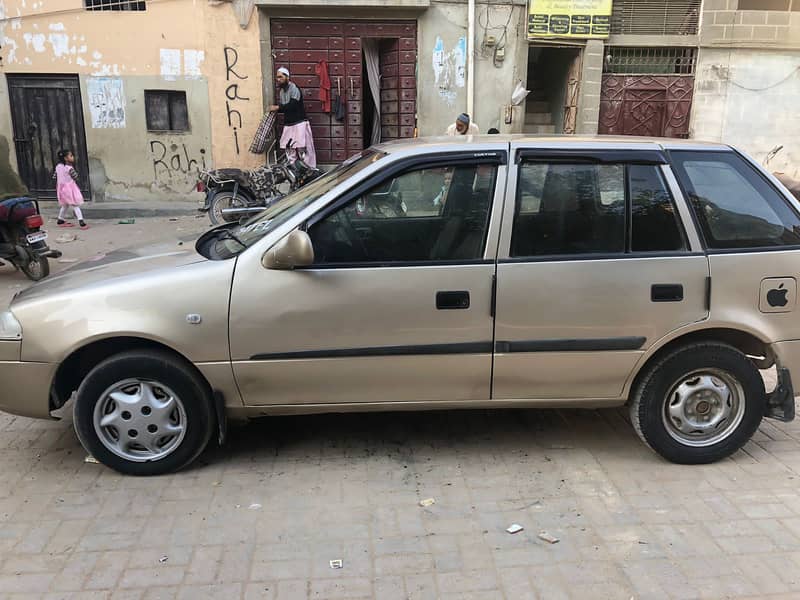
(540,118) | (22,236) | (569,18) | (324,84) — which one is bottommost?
(22,236)

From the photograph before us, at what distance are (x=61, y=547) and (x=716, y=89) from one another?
13467mm

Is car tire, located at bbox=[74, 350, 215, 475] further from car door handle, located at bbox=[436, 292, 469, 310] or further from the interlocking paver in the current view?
car door handle, located at bbox=[436, 292, 469, 310]

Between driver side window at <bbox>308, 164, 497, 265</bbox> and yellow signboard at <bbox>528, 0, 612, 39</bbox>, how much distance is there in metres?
10.00

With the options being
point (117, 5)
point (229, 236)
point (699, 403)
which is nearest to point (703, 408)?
point (699, 403)

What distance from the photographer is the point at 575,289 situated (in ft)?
10.9

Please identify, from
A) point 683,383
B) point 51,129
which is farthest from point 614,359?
point 51,129

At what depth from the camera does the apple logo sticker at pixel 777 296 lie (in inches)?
134

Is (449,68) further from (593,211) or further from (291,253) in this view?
(291,253)

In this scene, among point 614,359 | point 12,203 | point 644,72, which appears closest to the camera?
point 614,359

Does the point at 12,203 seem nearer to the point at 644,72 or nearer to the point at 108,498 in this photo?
the point at 108,498

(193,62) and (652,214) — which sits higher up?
(193,62)

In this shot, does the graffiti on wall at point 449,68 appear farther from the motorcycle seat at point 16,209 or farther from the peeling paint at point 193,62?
the motorcycle seat at point 16,209

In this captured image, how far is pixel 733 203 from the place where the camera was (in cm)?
347

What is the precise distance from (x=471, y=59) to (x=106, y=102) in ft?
21.9
